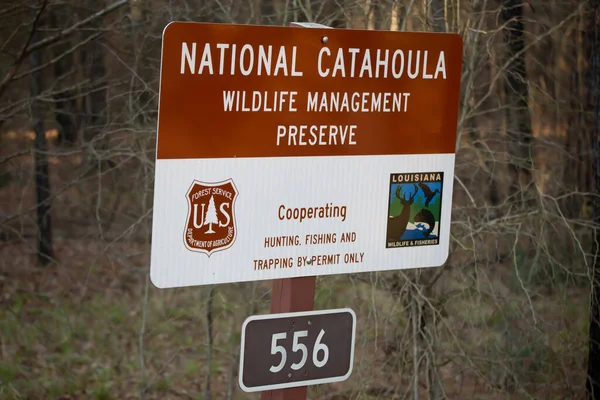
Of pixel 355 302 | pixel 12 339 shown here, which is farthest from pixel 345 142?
pixel 12 339

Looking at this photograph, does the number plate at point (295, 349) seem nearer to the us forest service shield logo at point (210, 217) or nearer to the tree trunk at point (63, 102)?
the us forest service shield logo at point (210, 217)

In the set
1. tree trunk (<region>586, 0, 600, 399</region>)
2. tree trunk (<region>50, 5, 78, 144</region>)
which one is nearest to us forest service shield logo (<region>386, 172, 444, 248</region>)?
tree trunk (<region>586, 0, 600, 399</region>)

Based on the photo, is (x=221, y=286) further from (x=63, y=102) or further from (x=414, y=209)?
(x=414, y=209)

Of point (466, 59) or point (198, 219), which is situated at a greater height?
point (466, 59)

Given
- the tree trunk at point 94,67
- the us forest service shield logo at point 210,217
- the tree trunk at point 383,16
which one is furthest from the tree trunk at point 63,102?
the us forest service shield logo at point 210,217

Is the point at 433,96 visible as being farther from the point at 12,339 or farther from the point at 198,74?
the point at 12,339

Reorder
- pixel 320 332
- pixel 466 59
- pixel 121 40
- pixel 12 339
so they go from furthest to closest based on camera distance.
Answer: pixel 12 339, pixel 121 40, pixel 466 59, pixel 320 332

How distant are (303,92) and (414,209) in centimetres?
47

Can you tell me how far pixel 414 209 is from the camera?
8.41 feet

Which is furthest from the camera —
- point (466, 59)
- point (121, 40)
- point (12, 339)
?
point (12, 339)

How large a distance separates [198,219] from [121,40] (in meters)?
4.60

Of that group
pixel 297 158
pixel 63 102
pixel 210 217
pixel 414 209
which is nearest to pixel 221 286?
pixel 63 102

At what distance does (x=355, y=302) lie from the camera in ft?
19.0

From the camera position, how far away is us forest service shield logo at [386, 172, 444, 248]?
2525mm
